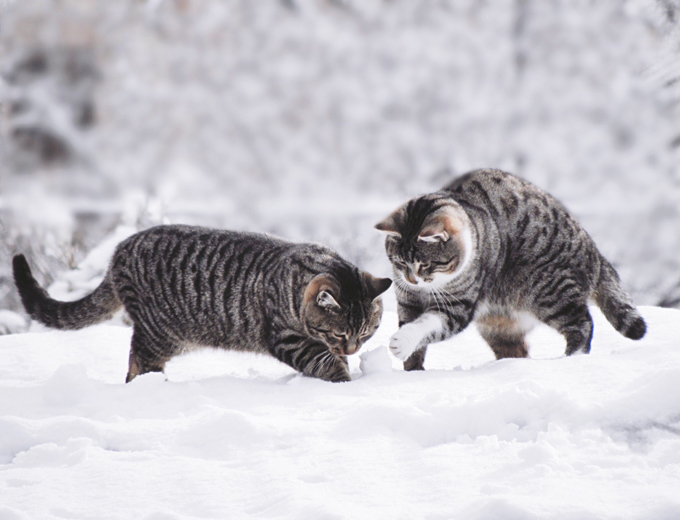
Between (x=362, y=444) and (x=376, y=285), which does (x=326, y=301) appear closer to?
(x=376, y=285)

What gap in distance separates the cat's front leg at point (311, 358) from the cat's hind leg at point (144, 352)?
0.38 metres

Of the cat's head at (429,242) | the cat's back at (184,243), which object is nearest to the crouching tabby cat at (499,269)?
the cat's head at (429,242)

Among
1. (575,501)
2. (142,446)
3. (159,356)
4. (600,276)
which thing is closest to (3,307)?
(159,356)

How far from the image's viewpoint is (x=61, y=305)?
2.05 m

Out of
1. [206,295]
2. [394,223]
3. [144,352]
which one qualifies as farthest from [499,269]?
[144,352]

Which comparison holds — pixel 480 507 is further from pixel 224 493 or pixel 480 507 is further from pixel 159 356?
pixel 159 356

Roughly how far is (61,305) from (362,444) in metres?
1.25

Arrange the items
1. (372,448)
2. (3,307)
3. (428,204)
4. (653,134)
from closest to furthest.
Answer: (372,448) → (428,204) → (3,307) → (653,134)

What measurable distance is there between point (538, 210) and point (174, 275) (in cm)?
122

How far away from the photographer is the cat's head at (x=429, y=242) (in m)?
1.91

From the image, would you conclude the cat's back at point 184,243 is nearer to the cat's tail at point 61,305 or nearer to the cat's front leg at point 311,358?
the cat's tail at point 61,305

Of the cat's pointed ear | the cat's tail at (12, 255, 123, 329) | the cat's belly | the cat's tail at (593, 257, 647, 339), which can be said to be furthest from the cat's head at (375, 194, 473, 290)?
the cat's tail at (12, 255, 123, 329)

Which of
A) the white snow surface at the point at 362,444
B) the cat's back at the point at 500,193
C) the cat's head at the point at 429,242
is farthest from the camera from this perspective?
the cat's back at the point at 500,193

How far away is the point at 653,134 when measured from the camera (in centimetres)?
351
